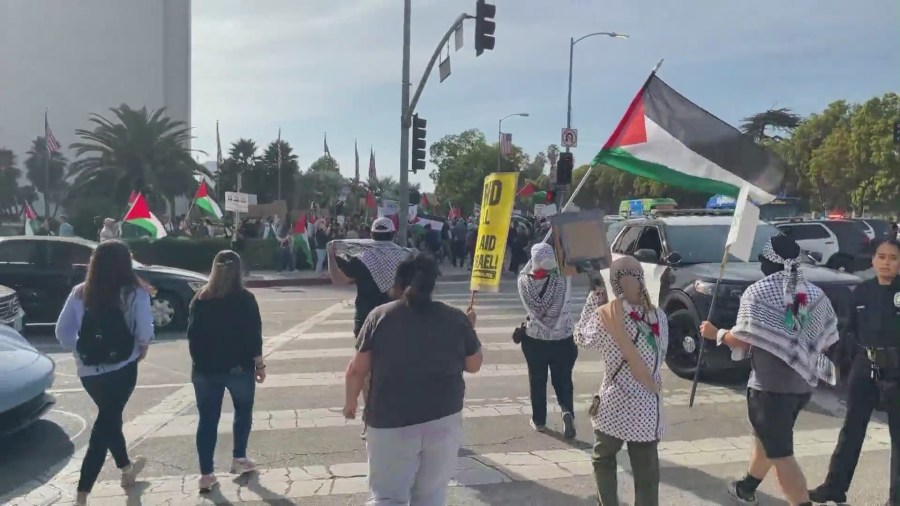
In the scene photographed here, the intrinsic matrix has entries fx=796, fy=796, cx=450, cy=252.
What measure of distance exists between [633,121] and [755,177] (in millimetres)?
925

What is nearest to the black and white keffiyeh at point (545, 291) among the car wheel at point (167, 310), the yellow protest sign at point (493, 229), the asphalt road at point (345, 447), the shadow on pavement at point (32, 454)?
the yellow protest sign at point (493, 229)

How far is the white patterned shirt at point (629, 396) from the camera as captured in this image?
13.3 feet

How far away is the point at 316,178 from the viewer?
8012 centimetres

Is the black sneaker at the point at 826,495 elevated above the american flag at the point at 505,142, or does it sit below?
below

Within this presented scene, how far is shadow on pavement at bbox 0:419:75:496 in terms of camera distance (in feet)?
18.0

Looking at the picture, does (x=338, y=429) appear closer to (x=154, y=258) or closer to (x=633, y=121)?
(x=633, y=121)

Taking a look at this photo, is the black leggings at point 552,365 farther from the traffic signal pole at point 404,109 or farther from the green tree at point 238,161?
the green tree at point 238,161

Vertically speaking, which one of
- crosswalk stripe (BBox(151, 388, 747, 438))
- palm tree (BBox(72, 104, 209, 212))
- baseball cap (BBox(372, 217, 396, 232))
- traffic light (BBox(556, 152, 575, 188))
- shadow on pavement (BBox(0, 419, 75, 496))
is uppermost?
palm tree (BBox(72, 104, 209, 212))

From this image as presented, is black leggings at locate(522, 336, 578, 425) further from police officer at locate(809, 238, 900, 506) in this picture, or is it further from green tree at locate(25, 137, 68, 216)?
green tree at locate(25, 137, 68, 216)

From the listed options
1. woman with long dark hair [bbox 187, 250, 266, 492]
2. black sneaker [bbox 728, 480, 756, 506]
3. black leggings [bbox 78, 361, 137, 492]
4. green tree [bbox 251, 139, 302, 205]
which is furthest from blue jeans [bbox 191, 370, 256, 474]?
green tree [bbox 251, 139, 302, 205]

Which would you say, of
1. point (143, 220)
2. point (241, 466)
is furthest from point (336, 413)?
point (143, 220)

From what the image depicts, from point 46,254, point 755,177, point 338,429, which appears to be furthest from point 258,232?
point 755,177

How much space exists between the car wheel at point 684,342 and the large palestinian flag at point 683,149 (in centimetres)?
313

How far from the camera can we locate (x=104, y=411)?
16.2 ft
